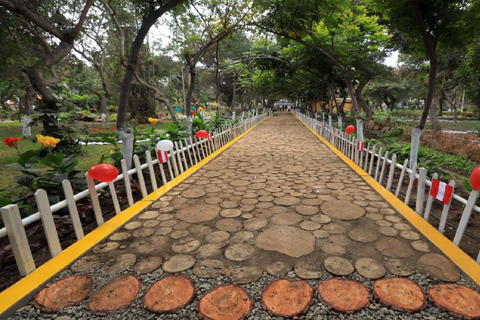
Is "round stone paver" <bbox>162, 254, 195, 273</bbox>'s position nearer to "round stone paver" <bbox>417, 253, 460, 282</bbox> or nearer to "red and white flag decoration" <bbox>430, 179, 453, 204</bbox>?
"round stone paver" <bbox>417, 253, 460, 282</bbox>

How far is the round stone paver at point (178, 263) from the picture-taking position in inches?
81.8

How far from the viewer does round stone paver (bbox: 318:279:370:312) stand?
1662 mm

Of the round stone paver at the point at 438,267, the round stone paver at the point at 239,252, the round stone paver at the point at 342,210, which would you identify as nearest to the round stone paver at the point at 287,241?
the round stone paver at the point at 239,252

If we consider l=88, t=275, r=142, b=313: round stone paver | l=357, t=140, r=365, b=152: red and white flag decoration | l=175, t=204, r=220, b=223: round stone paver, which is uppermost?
l=357, t=140, r=365, b=152: red and white flag decoration

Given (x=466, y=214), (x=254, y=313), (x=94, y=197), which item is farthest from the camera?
(x=94, y=197)

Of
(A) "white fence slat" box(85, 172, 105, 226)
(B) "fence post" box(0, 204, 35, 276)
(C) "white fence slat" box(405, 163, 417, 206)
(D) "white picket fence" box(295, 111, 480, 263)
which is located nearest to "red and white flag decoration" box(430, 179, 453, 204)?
(D) "white picket fence" box(295, 111, 480, 263)

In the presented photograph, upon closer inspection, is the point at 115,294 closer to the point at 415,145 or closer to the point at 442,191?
the point at 442,191

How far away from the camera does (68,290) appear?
1.85 metres

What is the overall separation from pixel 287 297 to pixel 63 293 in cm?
166

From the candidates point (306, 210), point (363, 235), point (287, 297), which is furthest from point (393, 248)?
point (287, 297)

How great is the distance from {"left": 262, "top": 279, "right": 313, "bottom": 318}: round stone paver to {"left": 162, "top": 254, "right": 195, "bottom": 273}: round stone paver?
72 centimetres

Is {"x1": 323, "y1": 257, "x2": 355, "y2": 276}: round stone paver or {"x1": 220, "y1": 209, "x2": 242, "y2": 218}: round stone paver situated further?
{"x1": 220, "y1": 209, "x2": 242, "y2": 218}: round stone paver

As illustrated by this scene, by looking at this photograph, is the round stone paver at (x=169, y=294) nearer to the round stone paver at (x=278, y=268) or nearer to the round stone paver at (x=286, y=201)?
the round stone paver at (x=278, y=268)

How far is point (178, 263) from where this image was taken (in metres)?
2.16
